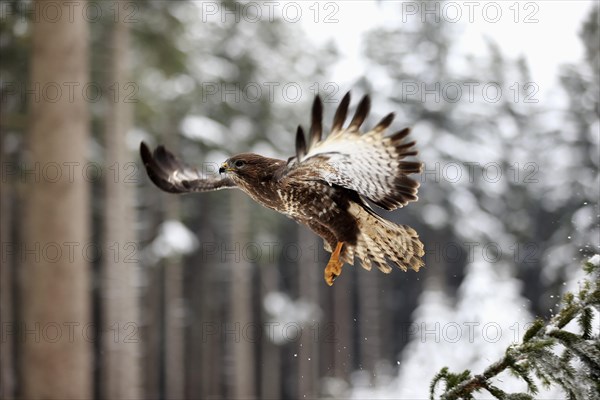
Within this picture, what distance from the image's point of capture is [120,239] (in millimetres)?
15844

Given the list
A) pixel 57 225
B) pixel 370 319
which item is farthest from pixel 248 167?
pixel 370 319

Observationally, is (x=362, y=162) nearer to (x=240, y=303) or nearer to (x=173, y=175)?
(x=173, y=175)

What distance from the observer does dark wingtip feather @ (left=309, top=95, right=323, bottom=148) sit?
302 centimetres

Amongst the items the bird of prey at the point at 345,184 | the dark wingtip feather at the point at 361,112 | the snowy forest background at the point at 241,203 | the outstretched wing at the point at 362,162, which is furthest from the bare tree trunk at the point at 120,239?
the dark wingtip feather at the point at 361,112

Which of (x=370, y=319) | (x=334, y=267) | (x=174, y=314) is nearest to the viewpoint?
(x=334, y=267)

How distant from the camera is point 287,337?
123 feet

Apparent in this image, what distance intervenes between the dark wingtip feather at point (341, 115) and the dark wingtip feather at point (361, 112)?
0.15 feet

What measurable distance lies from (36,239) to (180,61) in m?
7.65

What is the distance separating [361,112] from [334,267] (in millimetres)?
988

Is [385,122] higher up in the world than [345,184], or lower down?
higher up

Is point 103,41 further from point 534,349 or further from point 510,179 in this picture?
point 534,349

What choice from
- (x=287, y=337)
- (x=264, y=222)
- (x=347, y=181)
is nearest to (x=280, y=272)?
Answer: (x=287, y=337)

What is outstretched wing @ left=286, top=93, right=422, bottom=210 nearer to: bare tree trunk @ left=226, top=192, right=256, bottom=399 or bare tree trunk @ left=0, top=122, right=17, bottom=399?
bare tree trunk @ left=0, top=122, right=17, bottom=399

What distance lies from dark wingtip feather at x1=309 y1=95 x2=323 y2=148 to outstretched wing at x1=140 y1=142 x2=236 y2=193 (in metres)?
1.23
